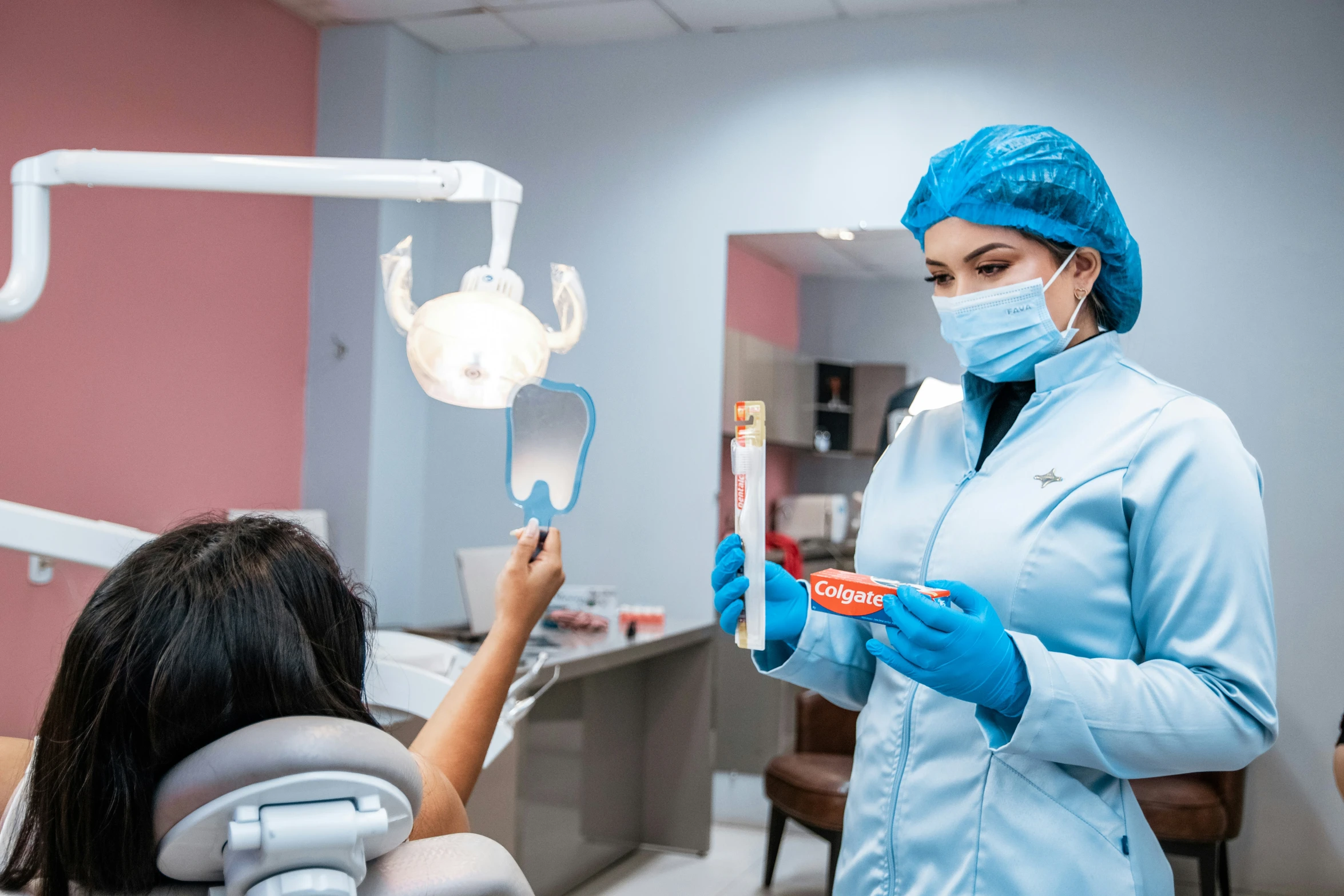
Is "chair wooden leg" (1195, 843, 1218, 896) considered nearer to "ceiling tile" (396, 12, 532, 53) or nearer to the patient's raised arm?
the patient's raised arm

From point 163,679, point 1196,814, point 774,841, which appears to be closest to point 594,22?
point 774,841

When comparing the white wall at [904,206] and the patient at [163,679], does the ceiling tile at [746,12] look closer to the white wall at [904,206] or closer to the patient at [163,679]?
the white wall at [904,206]

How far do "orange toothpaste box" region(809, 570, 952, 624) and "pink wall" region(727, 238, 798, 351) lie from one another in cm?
303

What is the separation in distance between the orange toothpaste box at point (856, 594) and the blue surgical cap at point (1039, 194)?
47 centimetres

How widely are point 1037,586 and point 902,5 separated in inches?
128

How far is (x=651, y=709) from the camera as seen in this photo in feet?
13.0

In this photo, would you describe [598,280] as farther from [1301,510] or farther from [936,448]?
[936,448]

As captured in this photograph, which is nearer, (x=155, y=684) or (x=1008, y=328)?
(x=155, y=684)

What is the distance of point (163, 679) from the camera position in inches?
29.6

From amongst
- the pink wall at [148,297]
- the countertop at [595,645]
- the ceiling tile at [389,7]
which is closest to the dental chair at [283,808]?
the countertop at [595,645]

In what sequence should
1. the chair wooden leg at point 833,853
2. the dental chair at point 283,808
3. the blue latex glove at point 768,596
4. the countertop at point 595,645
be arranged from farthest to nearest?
1. the chair wooden leg at point 833,853
2. the countertop at point 595,645
3. the blue latex glove at point 768,596
4. the dental chair at point 283,808

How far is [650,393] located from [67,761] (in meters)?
3.52

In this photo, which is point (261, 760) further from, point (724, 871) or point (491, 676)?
point (724, 871)

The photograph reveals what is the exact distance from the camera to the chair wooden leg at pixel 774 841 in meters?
3.43
